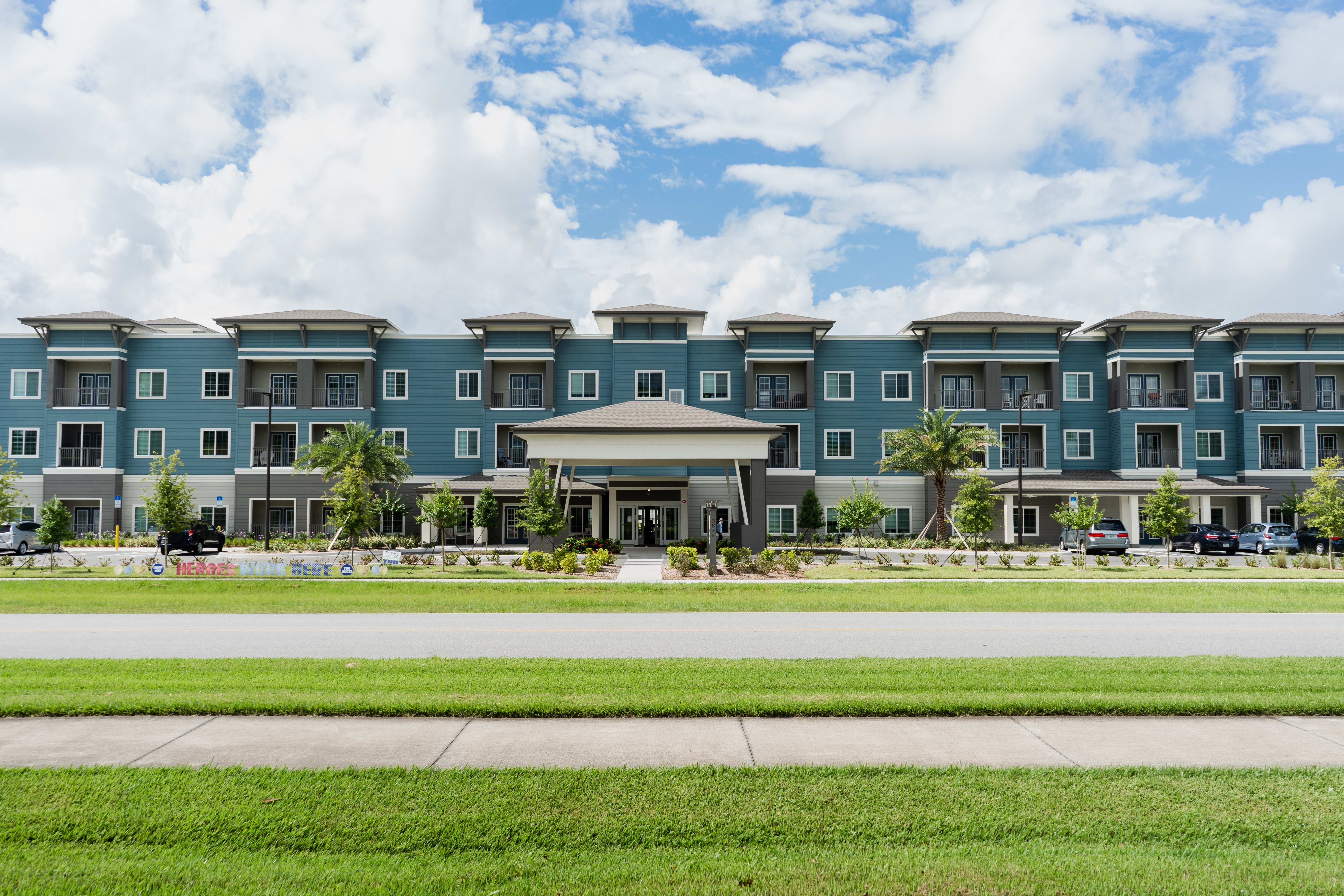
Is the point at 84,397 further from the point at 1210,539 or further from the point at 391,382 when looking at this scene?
the point at 1210,539

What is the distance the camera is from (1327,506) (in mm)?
31578

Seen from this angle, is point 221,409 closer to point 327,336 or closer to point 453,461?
point 327,336

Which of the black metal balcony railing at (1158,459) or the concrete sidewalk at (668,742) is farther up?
the black metal balcony railing at (1158,459)

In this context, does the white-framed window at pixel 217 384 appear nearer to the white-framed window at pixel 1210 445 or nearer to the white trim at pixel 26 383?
the white trim at pixel 26 383

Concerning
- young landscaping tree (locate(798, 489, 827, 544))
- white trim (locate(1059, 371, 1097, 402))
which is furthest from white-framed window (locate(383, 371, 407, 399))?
white trim (locate(1059, 371, 1097, 402))

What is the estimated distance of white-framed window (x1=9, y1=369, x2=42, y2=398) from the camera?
48.6 meters

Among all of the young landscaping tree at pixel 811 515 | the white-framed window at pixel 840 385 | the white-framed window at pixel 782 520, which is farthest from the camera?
the white-framed window at pixel 840 385

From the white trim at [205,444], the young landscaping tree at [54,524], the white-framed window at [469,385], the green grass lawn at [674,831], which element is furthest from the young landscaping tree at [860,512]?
the white trim at [205,444]

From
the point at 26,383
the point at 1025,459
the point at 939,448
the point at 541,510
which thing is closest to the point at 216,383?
the point at 26,383

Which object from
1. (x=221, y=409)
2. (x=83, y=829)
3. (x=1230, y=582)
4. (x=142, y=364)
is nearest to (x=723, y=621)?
(x=83, y=829)

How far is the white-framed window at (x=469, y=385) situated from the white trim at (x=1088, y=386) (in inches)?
1417

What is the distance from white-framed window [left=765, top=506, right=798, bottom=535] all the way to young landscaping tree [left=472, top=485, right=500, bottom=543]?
15.8 meters

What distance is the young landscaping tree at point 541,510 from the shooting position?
3155 cm

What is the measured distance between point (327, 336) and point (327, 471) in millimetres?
12194
